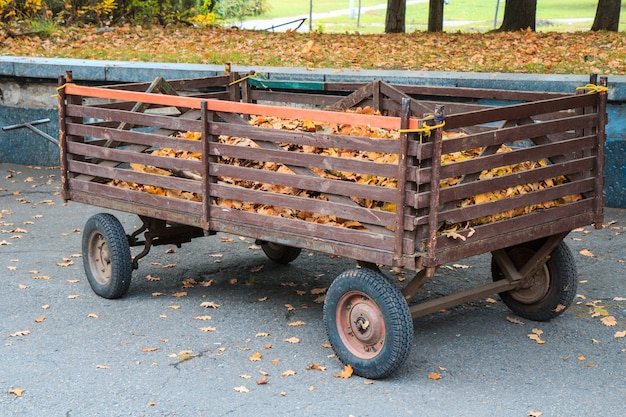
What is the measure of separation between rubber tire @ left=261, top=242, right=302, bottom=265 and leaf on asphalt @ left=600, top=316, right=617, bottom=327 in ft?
8.01

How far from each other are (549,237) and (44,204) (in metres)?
5.88

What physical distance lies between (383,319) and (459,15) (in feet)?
121

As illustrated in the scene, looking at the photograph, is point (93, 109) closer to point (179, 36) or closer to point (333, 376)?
point (333, 376)

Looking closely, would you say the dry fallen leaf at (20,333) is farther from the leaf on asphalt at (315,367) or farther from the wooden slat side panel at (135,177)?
the leaf on asphalt at (315,367)

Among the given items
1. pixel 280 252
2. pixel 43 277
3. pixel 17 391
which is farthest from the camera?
pixel 280 252

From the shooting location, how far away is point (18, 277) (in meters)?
7.22

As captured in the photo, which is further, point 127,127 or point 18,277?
point 18,277

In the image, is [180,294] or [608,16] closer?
[180,294]

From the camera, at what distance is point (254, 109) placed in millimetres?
5500

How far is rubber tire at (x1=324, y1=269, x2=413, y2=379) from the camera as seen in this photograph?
196 inches

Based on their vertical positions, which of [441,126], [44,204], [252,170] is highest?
[441,126]

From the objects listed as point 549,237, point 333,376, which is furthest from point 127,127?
point 549,237

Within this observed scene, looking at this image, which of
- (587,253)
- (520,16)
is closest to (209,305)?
(587,253)

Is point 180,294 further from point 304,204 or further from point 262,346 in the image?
point 304,204
